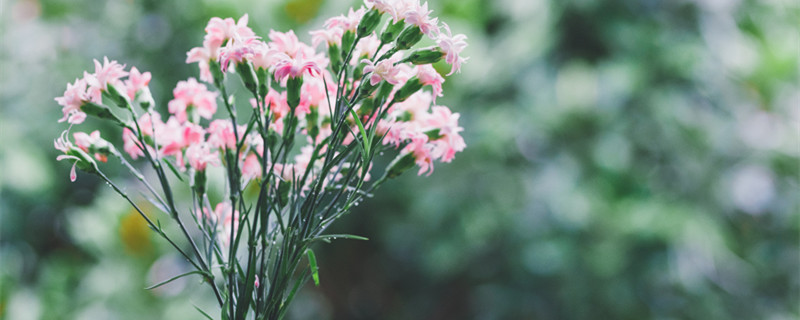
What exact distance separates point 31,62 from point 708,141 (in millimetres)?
2271

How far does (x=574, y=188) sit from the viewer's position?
151cm

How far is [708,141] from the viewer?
63.3 inches

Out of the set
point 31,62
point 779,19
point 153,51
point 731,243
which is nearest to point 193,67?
point 153,51

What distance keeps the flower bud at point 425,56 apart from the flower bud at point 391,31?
0.06 feet

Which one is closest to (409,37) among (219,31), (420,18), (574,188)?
(420,18)

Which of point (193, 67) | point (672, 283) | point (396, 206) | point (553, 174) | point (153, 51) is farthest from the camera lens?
point (153, 51)

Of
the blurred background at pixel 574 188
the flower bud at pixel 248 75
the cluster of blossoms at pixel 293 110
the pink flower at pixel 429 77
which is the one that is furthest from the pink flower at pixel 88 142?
the blurred background at pixel 574 188

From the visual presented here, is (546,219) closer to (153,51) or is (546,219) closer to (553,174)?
(553,174)

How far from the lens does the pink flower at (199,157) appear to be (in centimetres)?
40

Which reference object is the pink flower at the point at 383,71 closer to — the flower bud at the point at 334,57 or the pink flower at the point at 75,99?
the flower bud at the point at 334,57

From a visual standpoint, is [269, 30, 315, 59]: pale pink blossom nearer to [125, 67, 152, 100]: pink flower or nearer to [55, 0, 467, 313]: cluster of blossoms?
[55, 0, 467, 313]: cluster of blossoms

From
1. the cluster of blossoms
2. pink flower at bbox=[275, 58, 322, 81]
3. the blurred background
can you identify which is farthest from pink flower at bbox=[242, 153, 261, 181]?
the blurred background

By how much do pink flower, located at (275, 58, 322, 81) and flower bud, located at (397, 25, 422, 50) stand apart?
0.18ft

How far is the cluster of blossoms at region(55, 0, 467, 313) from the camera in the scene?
0.36 metres
